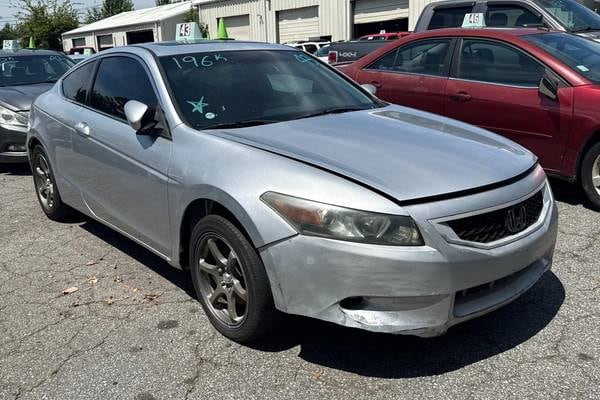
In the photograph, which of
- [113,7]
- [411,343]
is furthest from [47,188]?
[113,7]

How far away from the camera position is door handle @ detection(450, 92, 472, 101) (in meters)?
5.76

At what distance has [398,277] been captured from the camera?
8.23ft

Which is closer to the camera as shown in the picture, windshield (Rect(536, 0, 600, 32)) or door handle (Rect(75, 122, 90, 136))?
door handle (Rect(75, 122, 90, 136))

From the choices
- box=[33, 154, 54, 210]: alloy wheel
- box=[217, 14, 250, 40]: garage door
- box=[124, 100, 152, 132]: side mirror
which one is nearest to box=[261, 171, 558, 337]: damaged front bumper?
box=[124, 100, 152, 132]: side mirror

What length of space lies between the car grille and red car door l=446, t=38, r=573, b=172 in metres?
2.50

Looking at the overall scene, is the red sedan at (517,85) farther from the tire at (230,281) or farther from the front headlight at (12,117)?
the front headlight at (12,117)

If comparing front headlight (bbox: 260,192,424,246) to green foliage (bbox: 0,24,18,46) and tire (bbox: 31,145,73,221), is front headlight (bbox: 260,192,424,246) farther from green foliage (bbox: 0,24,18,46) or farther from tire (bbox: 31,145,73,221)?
green foliage (bbox: 0,24,18,46)

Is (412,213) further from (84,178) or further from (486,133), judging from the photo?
(84,178)

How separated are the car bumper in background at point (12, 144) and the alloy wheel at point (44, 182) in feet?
7.10

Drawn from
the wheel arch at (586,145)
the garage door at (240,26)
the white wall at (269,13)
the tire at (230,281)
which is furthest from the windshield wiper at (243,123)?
the garage door at (240,26)

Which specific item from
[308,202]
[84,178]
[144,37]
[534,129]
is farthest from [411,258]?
[144,37]

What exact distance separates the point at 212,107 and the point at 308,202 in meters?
1.21

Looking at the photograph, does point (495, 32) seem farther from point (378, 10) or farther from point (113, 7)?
point (113, 7)

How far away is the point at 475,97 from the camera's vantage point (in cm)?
570
